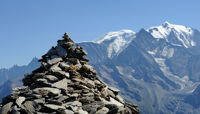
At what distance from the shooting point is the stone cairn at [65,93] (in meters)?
24.9

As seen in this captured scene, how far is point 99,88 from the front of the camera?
32.7m

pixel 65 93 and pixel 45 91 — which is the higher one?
pixel 45 91

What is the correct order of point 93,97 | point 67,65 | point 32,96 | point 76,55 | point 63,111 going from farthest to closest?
point 76,55 < point 67,65 < point 93,97 < point 32,96 < point 63,111

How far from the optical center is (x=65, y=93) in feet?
89.4

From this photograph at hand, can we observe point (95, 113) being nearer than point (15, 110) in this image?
No

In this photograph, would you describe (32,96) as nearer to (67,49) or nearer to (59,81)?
(59,81)

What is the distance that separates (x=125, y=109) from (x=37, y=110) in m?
9.98

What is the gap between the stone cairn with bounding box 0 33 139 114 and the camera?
24.9 metres

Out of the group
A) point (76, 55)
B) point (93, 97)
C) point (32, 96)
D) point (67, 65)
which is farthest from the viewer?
point (76, 55)

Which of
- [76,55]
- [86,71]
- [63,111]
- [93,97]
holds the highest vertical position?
[76,55]

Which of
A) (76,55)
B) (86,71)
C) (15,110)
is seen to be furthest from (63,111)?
(76,55)

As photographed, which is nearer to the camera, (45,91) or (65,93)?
(45,91)

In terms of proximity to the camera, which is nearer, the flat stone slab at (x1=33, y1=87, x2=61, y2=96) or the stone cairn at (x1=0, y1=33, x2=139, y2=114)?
the stone cairn at (x1=0, y1=33, x2=139, y2=114)

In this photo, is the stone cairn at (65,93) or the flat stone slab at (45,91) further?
the flat stone slab at (45,91)
